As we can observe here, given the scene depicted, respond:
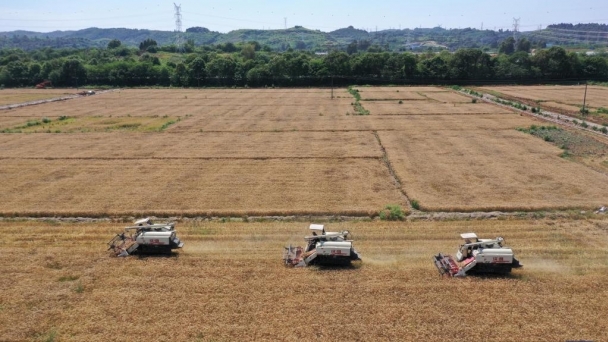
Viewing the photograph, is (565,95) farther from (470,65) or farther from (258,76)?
(258,76)

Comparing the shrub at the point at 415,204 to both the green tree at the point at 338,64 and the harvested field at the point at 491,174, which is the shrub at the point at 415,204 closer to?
the harvested field at the point at 491,174

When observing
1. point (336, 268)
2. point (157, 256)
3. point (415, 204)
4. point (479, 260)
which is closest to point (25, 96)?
point (157, 256)

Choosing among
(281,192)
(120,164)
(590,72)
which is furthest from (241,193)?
(590,72)

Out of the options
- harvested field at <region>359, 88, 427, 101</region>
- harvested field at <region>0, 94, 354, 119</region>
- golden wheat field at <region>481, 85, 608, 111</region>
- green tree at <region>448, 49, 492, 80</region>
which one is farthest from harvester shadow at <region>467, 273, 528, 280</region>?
→ green tree at <region>448, 49, 492, 80</region>

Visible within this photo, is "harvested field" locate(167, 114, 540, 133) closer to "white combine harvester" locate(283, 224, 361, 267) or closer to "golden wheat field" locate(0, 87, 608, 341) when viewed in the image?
"golden wheat field" locate(0, 87, 608, 341)

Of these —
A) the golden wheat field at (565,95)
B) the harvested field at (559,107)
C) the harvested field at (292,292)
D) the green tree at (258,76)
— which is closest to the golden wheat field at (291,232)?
the harvested field at (292,292)
